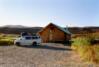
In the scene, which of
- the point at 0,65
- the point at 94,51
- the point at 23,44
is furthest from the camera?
the point at 23,44

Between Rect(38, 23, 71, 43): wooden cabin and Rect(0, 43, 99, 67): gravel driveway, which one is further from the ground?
Rect(38, 23, 71, 43): wooden cabin

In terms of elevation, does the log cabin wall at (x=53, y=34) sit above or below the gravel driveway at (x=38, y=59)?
above

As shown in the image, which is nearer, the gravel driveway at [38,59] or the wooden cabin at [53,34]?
the gravel driveway at [38,59]

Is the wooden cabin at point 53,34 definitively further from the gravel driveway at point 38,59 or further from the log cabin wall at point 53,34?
the gravel driveway at point 38,59

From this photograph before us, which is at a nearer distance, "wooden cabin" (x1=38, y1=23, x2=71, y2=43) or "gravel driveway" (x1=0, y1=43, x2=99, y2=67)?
"gravel driveway" (x1=0, y1=43, x2=99, y2=67)

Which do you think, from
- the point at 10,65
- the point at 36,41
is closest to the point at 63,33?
the point at 36,41

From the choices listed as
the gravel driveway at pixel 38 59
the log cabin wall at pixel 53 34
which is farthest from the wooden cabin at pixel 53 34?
the gravel driveway at pixel 38 59

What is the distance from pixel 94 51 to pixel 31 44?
2281 centimetres

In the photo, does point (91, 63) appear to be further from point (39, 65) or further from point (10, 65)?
point (10, 65)

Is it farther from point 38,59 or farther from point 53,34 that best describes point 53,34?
point 38,59

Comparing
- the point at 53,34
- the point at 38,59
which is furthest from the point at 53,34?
the point at 38,59

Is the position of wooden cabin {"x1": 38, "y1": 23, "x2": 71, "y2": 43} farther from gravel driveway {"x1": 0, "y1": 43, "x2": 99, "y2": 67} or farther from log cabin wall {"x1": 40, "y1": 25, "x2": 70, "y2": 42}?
gravel driveway {"x1": 0, "y1": 43, "x2": 99, "y2": 67}

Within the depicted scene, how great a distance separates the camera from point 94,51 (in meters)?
21.8

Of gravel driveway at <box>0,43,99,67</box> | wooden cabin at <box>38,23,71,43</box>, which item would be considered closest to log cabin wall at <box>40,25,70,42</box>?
wooden cabin at <box>38,23,71,43</box>
